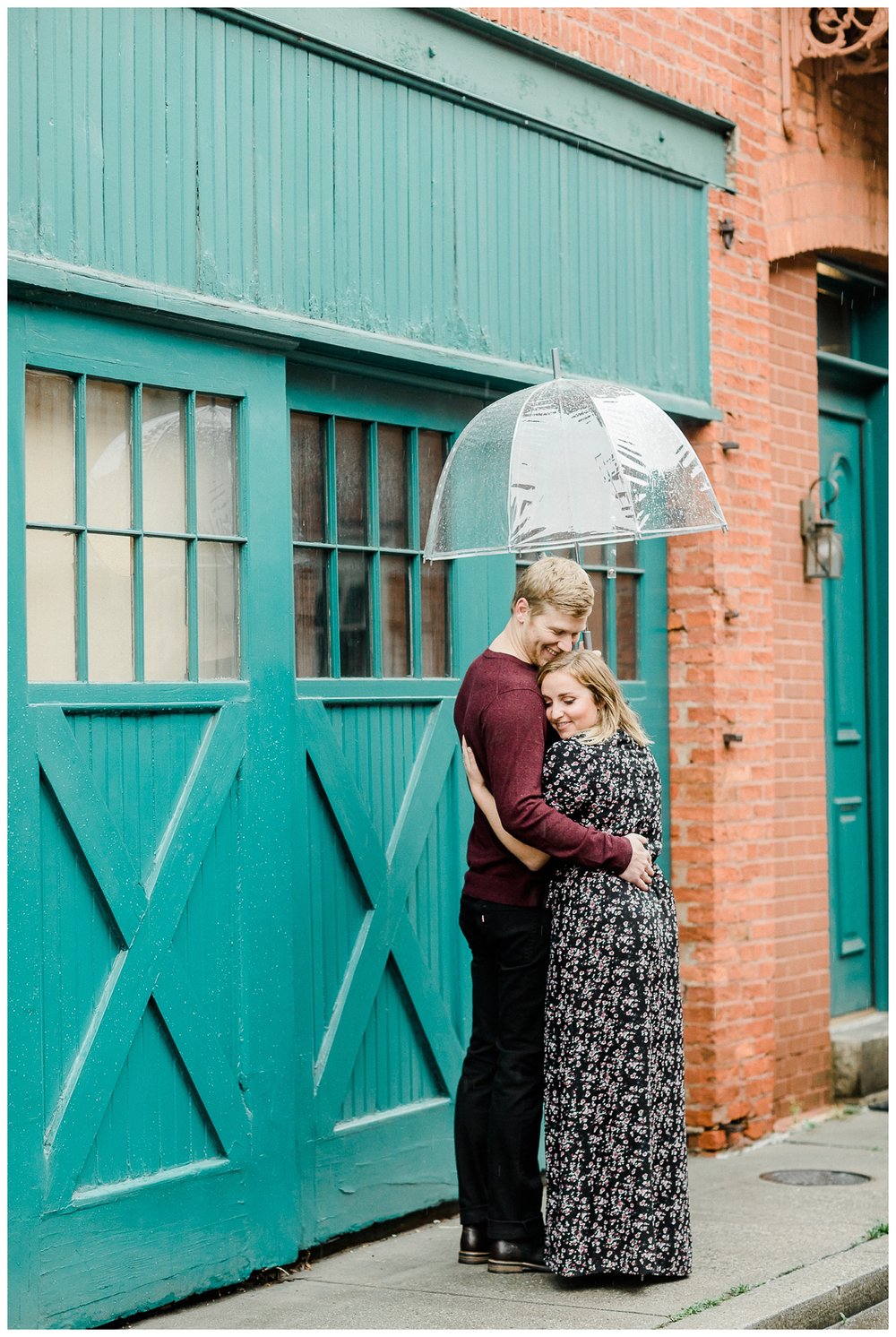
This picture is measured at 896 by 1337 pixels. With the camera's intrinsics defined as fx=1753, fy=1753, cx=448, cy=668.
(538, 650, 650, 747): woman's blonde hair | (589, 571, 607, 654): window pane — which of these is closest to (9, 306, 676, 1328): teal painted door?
(589, 571, 607, 654): window pane

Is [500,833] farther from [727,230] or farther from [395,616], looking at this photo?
[727,230]

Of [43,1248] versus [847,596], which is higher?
[847,596]

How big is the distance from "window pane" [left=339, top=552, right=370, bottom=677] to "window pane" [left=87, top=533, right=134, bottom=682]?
100 cm

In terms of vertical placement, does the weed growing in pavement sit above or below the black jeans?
below

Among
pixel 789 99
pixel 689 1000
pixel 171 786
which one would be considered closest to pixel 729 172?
pixel 789 99

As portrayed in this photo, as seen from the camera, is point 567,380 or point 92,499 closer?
point 92,499

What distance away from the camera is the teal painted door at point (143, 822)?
4.66 metres

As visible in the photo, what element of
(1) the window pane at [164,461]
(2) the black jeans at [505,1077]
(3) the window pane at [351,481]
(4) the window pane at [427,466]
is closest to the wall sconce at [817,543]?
(4) the window pane at [427,466]

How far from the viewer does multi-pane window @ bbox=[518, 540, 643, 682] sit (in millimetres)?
7156

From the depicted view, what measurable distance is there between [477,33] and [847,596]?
12.3ft

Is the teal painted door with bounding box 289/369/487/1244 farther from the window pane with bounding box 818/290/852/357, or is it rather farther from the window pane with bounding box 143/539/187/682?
the window pane with bounding box 818/290/852/357

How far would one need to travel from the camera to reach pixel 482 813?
525 cm

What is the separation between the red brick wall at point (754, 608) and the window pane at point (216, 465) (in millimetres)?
2416

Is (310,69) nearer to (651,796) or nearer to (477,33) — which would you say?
(477,33)
